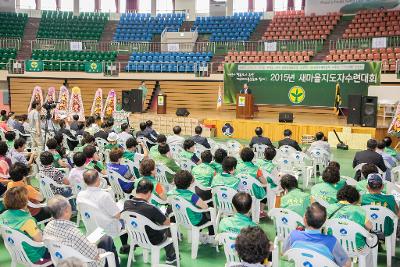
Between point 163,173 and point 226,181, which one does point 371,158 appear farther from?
point 163,173

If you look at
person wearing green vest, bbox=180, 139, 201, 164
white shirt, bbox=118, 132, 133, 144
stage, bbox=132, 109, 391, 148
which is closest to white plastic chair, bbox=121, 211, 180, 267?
person wearing green vest, bbox=180, 139, 201, 164

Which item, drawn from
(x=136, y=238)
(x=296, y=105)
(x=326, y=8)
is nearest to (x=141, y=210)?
(x=136, y=238)

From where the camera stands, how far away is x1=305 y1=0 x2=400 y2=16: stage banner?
2378 centimetres

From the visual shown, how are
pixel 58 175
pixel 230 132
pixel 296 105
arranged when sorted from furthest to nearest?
pixel 296 105
pixel 230 132
pixel 58 175

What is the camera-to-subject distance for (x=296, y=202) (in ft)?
17.3

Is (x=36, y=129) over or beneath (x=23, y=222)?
over

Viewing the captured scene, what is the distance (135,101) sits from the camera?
757 inches

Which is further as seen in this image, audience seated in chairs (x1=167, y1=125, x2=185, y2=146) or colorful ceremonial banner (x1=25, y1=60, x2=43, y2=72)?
colorful ceremonial banner (x1=25, y1=60, x2=43, y2=72)

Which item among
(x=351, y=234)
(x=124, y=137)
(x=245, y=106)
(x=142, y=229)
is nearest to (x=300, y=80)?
(x=245, y=106)

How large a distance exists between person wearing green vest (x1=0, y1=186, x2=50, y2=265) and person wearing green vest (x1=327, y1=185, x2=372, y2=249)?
289cm

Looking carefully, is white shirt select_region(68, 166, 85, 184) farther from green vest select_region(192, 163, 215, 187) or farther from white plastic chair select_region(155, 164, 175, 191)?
green vest select_region(192, 163, 215, 187)

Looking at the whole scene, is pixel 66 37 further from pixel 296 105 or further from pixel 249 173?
pixel 249 173

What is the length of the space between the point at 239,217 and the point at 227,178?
6.12 feet

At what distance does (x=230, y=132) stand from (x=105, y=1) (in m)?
19.9
